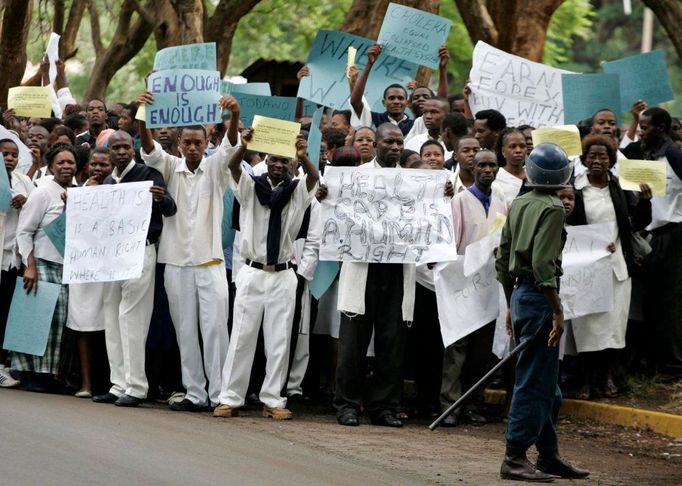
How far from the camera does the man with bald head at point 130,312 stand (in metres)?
11.9


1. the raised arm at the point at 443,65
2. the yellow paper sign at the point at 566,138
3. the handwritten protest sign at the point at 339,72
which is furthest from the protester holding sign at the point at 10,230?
the yellow paper sign at the point at 566,138

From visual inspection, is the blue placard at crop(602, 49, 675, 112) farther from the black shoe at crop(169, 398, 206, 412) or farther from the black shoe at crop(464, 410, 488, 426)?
the black shoe at crop(169, 398, 206, 412)

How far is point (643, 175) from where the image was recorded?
11961 millimetres

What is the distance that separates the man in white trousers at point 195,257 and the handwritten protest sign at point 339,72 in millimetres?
3006

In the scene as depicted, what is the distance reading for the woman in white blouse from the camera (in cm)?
1246

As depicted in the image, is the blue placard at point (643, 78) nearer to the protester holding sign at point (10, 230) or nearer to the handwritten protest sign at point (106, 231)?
the handwritten protest sign at point (106, 231)

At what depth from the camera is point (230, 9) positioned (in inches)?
858

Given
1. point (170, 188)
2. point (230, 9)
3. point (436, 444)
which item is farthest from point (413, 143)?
point (230, 9)

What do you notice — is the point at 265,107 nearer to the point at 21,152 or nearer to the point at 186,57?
the point at 186,57

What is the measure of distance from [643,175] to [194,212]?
3.61m

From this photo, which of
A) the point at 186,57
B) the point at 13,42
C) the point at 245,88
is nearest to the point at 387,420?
the point at 186,57

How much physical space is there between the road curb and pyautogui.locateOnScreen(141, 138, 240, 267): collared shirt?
10.6 feet

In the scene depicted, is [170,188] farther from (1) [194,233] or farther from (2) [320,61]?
(2) [320,61]

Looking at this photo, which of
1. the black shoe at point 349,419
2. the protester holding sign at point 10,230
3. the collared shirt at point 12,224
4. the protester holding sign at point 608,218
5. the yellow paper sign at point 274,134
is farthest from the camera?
the collared shirt at point 12,224
